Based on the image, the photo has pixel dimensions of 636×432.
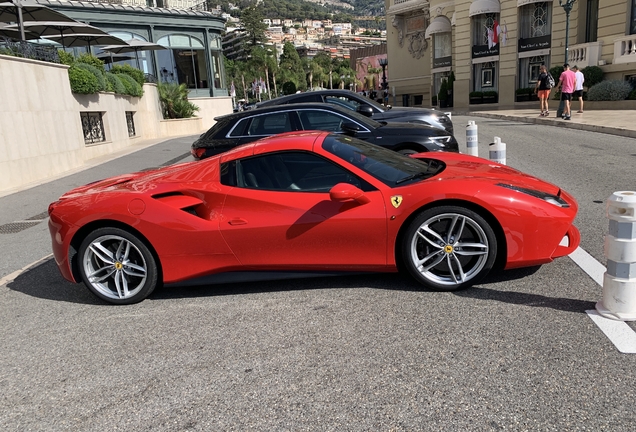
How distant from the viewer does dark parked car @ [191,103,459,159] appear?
28.1ft

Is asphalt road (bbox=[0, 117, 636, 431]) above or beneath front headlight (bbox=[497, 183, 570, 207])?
beneath

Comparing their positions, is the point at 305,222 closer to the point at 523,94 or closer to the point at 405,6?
the point at 523,94

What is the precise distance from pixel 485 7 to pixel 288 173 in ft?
127

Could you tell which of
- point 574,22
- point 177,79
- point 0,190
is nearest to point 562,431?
point 0,190

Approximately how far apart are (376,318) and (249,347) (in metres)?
0.96

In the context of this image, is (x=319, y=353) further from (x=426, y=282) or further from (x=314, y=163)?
(x=314, y=163)

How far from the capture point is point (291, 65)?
120 metres

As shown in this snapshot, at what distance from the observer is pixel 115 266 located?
468 cm

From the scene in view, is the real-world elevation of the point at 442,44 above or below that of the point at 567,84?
above

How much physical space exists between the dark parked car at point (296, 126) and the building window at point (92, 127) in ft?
40.2

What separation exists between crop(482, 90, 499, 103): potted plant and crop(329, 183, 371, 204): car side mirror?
124 ft

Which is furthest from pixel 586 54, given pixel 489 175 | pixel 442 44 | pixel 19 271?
pixel 19 271

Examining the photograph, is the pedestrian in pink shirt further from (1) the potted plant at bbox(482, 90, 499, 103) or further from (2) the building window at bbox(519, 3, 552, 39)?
(1) the potted plant at bbox(482, 90, 499, 103)

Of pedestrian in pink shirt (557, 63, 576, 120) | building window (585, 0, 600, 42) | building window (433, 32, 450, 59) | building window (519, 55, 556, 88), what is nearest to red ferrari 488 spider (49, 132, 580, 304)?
pedestrian in pink shirt (557, 63, 576, 120)
